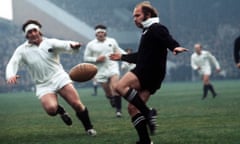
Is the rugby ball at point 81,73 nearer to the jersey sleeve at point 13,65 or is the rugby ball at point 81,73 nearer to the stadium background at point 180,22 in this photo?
the jersey sleeve at point 13,65

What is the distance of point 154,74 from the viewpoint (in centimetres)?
682

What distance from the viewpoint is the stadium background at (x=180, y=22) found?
1851 inches

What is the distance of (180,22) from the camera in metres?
52.2

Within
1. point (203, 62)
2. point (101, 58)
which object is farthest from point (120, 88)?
point (203, 62)

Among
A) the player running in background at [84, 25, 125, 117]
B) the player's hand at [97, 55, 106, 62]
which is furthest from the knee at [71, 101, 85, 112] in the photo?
the player running in background at [84, 25, 125, 117]

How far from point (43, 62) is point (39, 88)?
1.38 feet

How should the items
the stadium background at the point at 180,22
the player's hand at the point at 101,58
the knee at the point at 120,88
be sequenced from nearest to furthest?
the knee at the point at 120,88, the player's hand at the point at 101,58, the stadium background at the point at 180,22

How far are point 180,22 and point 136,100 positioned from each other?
46002mm

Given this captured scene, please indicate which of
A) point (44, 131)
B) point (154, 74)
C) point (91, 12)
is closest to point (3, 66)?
point (91, 12)

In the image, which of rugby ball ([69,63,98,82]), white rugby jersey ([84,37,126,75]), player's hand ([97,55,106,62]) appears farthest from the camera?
white rugby jersey ([84,37,126,75])

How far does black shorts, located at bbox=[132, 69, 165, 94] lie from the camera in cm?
680

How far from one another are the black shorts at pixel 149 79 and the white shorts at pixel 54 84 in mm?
1925

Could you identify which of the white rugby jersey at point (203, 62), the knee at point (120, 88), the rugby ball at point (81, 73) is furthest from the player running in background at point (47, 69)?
the white rugby jersey at point (203, 62)

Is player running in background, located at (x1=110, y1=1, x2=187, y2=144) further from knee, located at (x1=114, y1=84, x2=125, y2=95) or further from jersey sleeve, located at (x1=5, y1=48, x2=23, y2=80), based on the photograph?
jersey sleeve, located at (x1=5, y1=48, x2=23, y2=80)
